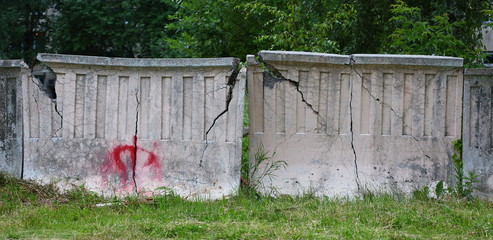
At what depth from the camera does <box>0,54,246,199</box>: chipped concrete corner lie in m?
7.03

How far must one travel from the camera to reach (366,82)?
7113 millimetres

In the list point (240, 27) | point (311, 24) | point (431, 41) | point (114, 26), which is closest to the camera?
point (431, 41)

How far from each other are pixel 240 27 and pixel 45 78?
12.5m

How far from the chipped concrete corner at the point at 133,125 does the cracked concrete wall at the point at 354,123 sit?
461 millimetres

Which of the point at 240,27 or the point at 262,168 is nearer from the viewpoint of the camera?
the point at 262,168

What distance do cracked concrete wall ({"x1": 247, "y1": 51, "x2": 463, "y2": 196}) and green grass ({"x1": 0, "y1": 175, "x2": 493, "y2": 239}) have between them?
12.7 inches

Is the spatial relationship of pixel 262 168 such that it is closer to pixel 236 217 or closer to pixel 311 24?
pixel 236 217

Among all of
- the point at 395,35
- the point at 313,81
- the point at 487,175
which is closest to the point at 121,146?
the point at 313,81

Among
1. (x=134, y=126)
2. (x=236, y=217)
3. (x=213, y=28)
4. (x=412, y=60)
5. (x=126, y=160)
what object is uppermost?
(x=213, y=28)

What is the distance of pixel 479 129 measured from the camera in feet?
23.0

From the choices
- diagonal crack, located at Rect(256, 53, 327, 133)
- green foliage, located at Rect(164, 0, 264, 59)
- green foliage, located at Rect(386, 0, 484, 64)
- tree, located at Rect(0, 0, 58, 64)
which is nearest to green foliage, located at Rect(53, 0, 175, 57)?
tree, located at Rect(0, 0, 58, 64)

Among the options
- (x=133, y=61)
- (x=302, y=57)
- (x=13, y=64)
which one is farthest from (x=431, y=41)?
(x=13, y=64)

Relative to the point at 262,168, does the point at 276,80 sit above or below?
above

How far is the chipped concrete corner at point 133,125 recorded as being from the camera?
7.03 metres
